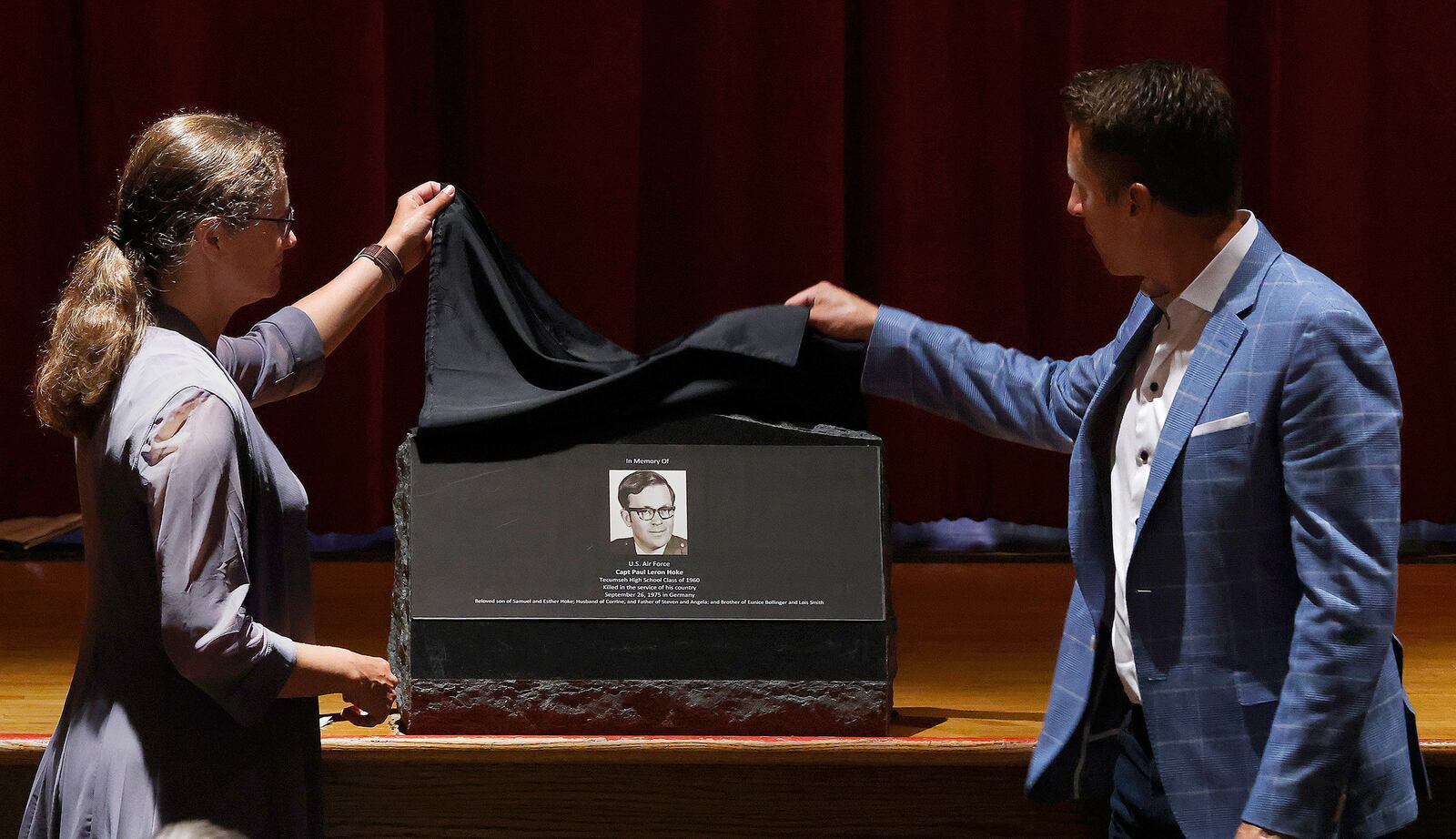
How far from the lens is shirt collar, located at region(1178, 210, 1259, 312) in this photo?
1495mm

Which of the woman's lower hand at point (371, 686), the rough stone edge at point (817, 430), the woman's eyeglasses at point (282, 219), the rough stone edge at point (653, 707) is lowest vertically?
the rough stone edge at point (653, 707)

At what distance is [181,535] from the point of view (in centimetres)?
142

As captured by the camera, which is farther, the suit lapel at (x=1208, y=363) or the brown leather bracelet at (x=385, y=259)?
the brown leather bracelet at (x=385, y=259)

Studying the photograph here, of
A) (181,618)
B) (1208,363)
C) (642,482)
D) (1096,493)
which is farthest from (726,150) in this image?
(181,618)

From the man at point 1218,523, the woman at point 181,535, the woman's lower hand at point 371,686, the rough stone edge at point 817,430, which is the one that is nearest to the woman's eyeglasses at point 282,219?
the woman at point 181,535

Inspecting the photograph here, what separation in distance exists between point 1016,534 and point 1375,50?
4.61ft

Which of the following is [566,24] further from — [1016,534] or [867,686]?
[867,686]

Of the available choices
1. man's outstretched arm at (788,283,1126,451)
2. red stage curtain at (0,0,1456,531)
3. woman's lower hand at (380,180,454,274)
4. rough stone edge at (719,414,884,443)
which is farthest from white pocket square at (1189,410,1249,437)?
red stage curtain at (0,0,1456,531)

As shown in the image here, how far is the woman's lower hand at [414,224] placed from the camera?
7.06 feet

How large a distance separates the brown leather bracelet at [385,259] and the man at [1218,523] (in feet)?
3.46

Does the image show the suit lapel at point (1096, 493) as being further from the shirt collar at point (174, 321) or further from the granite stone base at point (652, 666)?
the shirt collar at point (174, 321)

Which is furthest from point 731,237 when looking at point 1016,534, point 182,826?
point 182,826

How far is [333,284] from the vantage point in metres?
2.11

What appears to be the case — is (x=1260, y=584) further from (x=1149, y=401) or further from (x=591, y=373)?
(x=591, y=373)
